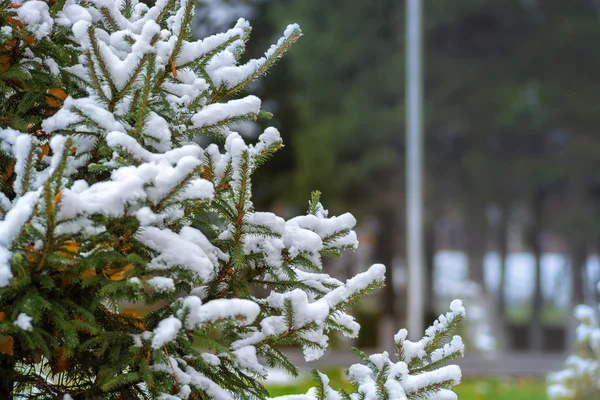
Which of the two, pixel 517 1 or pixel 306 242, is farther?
pixel 517 1

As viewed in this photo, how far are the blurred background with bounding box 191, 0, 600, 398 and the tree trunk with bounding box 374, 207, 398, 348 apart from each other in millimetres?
37

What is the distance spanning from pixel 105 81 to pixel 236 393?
783mm

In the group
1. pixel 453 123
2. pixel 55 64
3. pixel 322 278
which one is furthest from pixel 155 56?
pixel 453 123

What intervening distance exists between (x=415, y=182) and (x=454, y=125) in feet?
16.3

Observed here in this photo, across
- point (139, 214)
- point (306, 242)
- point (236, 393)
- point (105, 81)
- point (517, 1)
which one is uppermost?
point (517, 1)

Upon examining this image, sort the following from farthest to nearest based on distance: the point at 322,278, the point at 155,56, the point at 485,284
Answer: the point at 485,284, the point at 322,278, the point at 155,56

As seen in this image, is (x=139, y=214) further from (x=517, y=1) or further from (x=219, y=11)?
(x=517, y=1)

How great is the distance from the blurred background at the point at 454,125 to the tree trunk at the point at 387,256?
0.12ft

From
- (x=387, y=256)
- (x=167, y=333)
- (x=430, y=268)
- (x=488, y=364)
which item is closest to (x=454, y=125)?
(x=387, y=256)

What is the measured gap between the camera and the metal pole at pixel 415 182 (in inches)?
469

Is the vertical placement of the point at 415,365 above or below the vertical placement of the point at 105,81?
below

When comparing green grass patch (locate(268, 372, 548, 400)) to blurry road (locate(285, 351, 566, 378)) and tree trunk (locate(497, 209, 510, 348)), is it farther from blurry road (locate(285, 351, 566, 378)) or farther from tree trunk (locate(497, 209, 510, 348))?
tree trunk (locate(497, 209, 510, 348))

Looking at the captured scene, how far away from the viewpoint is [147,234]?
164 cm

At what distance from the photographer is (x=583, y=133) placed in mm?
16844
